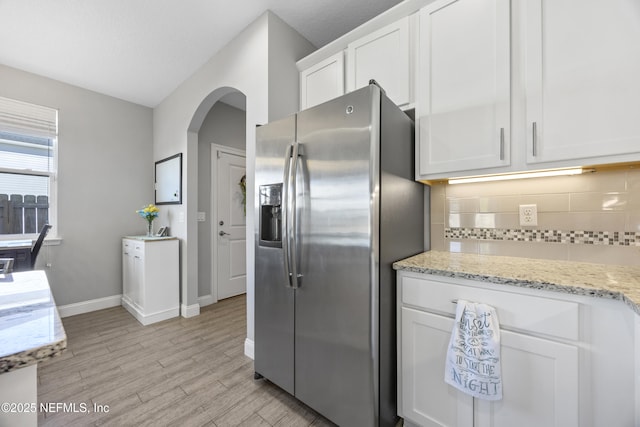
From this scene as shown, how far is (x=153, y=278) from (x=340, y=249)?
253 cm

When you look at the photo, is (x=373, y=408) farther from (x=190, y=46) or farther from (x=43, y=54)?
(x=43, y=54)

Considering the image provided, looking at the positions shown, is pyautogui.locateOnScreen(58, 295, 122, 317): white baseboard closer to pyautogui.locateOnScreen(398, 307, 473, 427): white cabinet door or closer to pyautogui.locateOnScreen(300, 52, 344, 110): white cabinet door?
pyautogui.locateOnScreen(300, 52, 344, 110): white cabinet door

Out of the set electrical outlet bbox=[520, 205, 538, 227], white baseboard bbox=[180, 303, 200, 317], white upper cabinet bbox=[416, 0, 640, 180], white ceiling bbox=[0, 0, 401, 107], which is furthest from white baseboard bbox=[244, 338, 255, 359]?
white ceiling bbox=[0, 0, 401, 107]

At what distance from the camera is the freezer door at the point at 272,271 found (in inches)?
64.5

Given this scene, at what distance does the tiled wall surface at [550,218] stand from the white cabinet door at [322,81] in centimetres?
105

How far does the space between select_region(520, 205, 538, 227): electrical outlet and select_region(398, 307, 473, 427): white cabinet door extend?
2.66 feet

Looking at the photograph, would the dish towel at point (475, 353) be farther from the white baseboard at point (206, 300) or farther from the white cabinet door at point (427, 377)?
the white baseboard at point (206, 300)

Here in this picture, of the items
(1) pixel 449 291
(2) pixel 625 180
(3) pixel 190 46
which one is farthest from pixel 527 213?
(3) pixel 190 46

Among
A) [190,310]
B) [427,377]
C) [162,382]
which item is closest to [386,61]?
[427,377]

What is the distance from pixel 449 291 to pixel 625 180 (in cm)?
105

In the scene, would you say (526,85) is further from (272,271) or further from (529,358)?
(272,271)

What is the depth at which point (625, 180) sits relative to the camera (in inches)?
52.4

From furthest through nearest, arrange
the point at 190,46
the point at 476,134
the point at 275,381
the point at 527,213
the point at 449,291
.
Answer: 1. the point at 190,46
2. the point at 275,381
3. the point at 527,213
4. the point at 476,134
5. the point at 449,291

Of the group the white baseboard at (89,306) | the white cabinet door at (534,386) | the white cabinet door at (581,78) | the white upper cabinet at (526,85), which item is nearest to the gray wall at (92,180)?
the white baseboard at (89,306)
